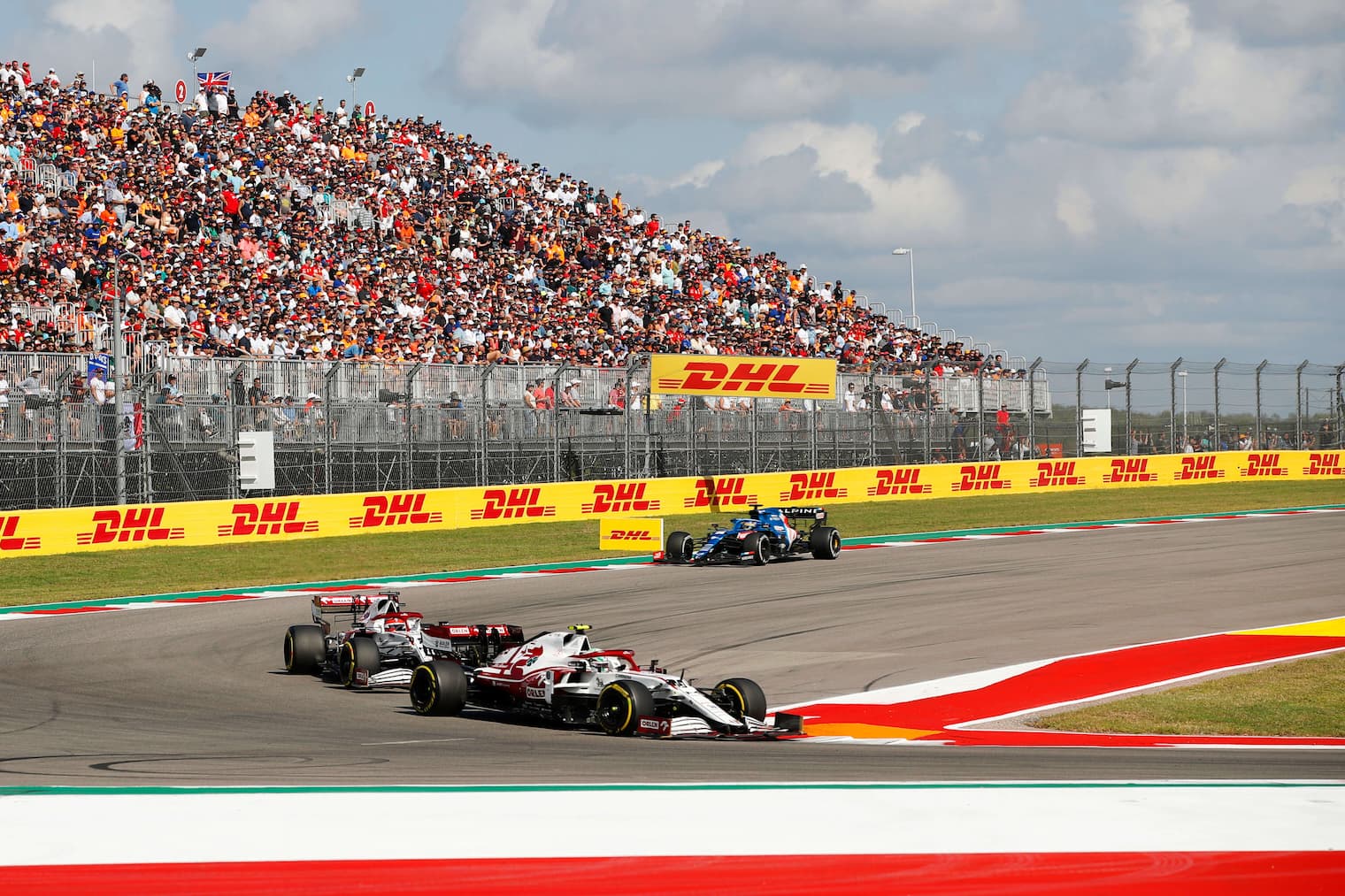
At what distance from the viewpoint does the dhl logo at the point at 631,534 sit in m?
24.9

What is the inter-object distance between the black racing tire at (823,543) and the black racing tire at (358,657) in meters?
11.1

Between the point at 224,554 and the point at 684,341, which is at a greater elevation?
the point at 684,341

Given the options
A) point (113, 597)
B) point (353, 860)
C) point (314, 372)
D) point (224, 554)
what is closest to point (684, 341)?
point (314, 372)

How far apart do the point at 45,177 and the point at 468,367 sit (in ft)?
31.1

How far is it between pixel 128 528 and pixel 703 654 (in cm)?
1265

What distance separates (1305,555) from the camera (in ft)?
75.4

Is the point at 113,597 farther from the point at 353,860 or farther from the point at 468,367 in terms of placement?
the point at 353,860

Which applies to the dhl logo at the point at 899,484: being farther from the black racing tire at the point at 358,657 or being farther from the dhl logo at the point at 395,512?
the black racing tire at the point at 358,657

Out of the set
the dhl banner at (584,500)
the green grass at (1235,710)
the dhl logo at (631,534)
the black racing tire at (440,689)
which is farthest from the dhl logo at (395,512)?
the green grass at (1235,710)

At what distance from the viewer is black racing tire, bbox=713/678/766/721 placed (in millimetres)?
10578

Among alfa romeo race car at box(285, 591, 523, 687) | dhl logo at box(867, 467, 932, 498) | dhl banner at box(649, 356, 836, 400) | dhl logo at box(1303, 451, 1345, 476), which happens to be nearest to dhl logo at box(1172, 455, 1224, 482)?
dhl logo at box(1303, 451, 1345, 476)

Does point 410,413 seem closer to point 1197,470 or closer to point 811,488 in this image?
point 811,488

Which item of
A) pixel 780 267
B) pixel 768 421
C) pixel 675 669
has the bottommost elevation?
pixel 675 669

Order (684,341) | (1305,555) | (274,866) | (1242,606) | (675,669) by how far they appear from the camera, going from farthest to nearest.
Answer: (684,341)
(1305,555)
(1242,606)
(675,669)
(274,866)
